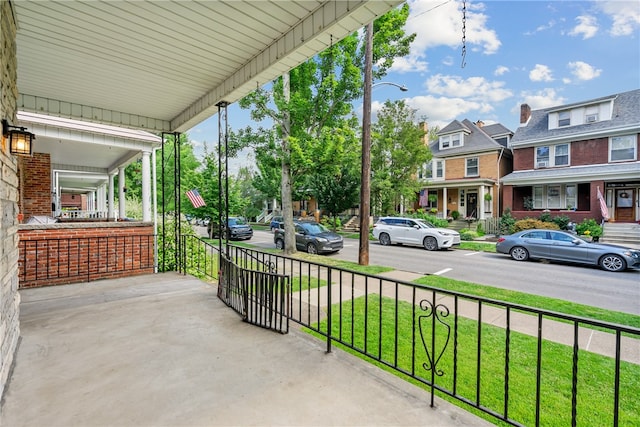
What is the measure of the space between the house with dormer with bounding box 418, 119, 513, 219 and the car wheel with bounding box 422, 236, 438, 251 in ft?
30.2

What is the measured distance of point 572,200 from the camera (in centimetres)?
1767

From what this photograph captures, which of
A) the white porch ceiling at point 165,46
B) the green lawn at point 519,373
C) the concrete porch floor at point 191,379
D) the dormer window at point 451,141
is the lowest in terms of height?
the green lawn at point 519,373

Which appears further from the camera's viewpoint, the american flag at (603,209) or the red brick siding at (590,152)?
the red brick siding at (590,152)

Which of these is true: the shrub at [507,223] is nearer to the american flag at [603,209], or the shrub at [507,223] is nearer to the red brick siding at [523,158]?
the red brick siding at [523,158]

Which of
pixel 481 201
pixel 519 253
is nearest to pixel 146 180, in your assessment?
pixel 519 253

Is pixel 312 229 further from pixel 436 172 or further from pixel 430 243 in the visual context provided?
pixel 436 172

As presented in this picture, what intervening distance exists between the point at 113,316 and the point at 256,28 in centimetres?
384

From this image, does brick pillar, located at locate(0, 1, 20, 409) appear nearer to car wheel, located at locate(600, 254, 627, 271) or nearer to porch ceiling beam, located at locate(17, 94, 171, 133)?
porch ceiling beam, located at locate(17, 94, 171, 133)

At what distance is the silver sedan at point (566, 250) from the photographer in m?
8.85

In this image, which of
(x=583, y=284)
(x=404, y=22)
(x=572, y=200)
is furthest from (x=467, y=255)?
(x=572, y=200)

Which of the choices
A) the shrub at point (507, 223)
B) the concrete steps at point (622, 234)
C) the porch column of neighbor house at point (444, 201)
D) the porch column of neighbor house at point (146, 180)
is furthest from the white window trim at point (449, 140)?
the porch column of neighbor house at point (146, 180)

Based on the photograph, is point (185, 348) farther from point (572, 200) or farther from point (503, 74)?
point (503, 74)

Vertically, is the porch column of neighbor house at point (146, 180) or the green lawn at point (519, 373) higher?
the porch column of neighbor house at point (146, 180)

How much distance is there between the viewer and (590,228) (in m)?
14.5
